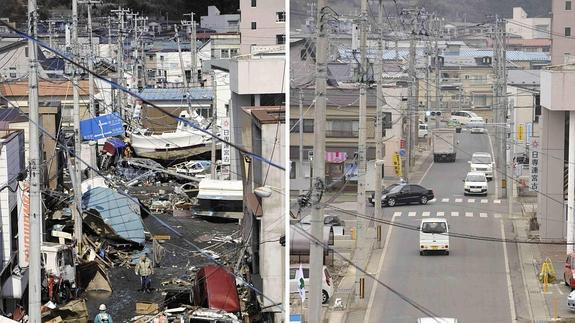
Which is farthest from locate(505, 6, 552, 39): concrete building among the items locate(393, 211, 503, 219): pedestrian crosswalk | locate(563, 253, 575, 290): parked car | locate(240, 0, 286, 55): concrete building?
locate(563, 253, 575, 290): parked car

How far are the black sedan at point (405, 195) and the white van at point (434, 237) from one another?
2.48 meters

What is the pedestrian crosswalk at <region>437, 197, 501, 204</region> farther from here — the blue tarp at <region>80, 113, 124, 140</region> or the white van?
the blue tarp at <region>80, 113, 124, 140</region>

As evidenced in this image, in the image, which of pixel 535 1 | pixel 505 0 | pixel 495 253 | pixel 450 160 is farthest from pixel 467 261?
pixel 535 1

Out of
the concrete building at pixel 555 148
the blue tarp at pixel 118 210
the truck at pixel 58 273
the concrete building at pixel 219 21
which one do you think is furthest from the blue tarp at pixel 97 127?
the concrete building at pixel 219 21

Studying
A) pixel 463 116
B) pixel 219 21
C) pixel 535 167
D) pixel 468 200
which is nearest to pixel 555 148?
pixel 535 167

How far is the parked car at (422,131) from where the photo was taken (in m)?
18.6

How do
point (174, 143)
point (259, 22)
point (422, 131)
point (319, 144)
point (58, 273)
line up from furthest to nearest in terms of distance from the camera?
1. point (422, 131)
2. point (174, 143)
3. point (259, 22)
4. point (58, 273)
5. point (319, 144)

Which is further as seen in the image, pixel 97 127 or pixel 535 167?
pixel 97 127

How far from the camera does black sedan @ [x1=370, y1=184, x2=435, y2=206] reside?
36.8 feet

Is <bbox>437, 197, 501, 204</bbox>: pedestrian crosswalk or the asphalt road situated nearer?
the asphalt road

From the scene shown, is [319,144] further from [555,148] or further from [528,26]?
[528,26]

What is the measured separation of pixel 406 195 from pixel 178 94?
30.8 feet

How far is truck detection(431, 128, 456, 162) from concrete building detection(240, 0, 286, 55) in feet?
9.58

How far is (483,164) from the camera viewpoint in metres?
14.5
